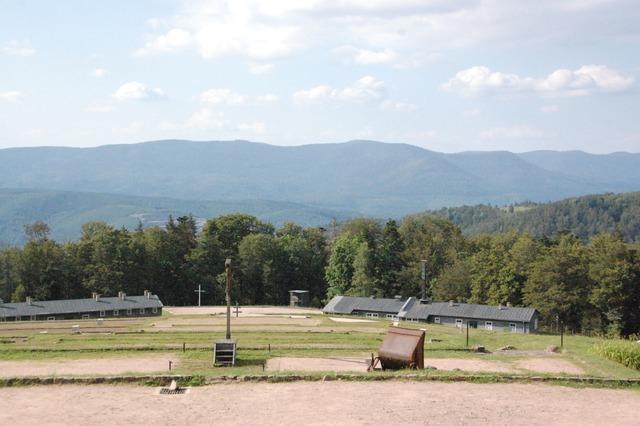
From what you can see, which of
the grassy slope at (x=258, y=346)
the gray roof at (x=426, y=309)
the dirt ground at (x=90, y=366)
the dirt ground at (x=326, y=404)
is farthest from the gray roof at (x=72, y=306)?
the dirt ground at (x=326, y=404)

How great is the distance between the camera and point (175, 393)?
2397 centimetres

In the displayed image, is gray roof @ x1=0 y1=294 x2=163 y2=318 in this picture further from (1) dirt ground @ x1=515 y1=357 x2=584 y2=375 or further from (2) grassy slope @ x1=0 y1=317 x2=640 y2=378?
(1) dirt ground @ x1=515 y1=357 x2=584 y2=375

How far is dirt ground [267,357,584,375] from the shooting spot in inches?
1209

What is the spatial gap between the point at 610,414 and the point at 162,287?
75222 mm

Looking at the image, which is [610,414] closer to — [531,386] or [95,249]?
[531,386]

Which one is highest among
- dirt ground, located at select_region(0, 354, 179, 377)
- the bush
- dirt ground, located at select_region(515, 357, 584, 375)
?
the bush

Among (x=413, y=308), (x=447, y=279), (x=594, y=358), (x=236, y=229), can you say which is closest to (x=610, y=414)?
(x=594, y=358)

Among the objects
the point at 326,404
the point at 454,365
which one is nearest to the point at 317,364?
the point at 454,365

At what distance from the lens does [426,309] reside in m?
70.6

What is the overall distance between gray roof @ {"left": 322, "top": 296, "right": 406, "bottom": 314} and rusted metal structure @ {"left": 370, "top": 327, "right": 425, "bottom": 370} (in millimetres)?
44688

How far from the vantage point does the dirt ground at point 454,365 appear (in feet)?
101

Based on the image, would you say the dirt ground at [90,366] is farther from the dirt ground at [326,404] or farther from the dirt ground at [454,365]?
the dirt ground at [454,365]

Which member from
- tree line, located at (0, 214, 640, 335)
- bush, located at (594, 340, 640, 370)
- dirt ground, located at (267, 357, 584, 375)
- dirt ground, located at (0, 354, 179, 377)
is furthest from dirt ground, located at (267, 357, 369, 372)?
tree line, located at (0, 214, 640, 335)

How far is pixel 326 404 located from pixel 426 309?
4944 cm
